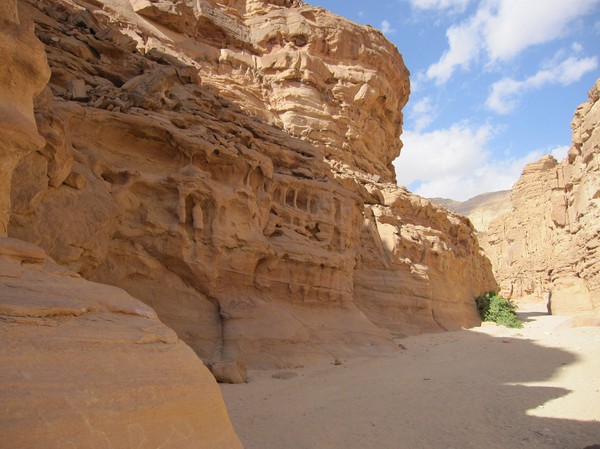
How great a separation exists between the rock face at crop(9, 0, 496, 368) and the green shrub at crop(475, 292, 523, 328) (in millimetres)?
3292

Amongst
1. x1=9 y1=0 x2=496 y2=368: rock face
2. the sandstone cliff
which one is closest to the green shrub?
x1=9 y1=0 x2=496 y2=368: rock face

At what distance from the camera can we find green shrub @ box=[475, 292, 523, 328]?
2272cm

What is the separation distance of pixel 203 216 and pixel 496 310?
18.9 meters

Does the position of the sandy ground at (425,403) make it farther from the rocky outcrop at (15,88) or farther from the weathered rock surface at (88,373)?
the rocky outcrop at (15,88)

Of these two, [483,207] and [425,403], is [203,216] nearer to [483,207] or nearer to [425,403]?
[425,403]

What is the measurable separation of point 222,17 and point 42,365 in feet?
84.8

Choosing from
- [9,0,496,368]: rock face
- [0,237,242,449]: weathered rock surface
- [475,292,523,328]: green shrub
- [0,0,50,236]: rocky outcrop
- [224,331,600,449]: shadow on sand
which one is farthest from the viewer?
[475,292,523,328]: green shrub

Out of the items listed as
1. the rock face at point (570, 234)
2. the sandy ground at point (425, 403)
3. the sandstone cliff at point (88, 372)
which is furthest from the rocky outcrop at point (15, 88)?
the rock face at point (570, 234)

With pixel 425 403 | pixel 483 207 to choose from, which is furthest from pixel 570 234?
pixel 483 207

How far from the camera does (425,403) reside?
25.0ft

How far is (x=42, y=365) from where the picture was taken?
2543mm

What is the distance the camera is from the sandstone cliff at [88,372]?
2348 millimetres

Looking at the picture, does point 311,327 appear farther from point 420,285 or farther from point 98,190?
point 420,285

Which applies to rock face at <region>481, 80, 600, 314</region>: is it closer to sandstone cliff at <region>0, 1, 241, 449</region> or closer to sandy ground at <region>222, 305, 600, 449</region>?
sandy ground at <region>222, 305, 600, 449</region>
